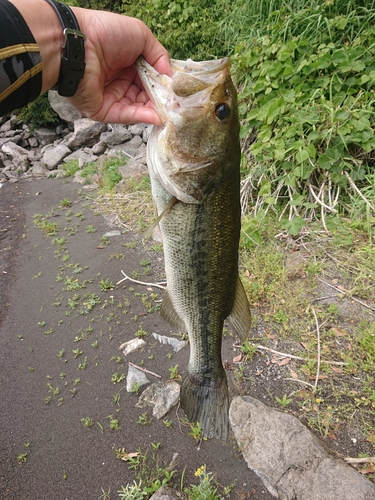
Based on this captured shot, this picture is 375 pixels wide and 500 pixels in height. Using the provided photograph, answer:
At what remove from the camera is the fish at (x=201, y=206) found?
1628 mm

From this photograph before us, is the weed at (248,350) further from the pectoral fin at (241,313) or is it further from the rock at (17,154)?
the rock at (17,154)

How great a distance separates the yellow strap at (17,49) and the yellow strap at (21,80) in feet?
0.23

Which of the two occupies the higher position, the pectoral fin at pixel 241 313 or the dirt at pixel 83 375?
the pectoral fin at pixel 241 313

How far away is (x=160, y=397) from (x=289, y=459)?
1.22 m

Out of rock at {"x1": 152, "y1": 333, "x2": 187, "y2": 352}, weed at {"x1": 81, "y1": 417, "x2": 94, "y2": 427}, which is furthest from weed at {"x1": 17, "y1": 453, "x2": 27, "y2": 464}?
rock at {"x1": 152, "y1": 333, "x2": 187, "y2": 352}

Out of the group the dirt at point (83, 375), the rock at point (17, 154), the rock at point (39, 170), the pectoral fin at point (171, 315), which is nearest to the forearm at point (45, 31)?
the pectoral fin at point (171, 315)

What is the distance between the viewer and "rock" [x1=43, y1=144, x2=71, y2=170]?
10770 mm

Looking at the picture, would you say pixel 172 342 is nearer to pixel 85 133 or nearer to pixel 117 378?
pixel 117 378

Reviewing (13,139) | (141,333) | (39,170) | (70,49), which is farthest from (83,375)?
(13,139)

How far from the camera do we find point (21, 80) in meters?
1.70

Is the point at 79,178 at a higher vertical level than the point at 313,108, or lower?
lower

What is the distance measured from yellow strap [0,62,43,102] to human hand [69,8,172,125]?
0.80ft

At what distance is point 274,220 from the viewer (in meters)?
4.75

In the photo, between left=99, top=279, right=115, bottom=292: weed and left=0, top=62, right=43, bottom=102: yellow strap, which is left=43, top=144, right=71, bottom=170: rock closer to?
left=99, top=279, right=115, bottom=292: weed
